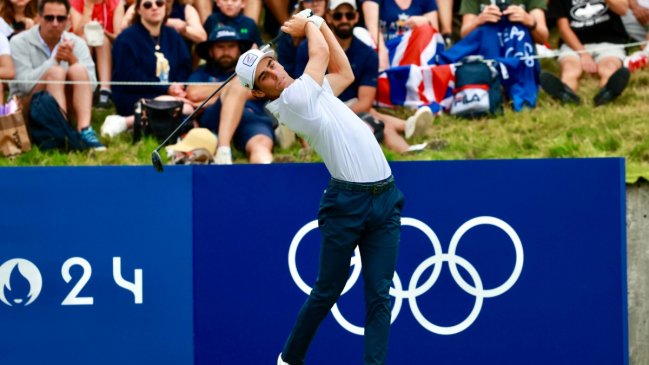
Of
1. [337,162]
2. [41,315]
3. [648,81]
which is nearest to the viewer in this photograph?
[337,162]

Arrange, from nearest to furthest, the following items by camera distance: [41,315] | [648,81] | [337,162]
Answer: [337,162] < [41,315] < [648,81]

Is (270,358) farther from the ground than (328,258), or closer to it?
closer to it

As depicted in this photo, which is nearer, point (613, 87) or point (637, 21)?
point (613, 87)

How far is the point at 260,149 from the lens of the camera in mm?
9094

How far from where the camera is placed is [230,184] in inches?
284

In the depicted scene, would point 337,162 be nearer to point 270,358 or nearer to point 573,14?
point 270,358

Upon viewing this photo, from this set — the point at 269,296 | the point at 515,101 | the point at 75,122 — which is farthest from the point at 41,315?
the point at 515,101

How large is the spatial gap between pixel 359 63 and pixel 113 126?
6.83ft

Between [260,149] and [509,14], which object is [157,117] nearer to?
[260,149]

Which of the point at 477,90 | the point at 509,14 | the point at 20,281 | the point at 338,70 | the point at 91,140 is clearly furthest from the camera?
the point at 509,14

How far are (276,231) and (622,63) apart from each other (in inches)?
188

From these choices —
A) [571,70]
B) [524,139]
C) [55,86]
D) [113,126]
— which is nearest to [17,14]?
[55,86]

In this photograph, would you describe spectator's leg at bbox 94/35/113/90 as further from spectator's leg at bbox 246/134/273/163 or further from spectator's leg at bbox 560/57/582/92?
spectator's leg at bbox 560/57/582/92

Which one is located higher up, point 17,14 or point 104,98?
point 17,14
